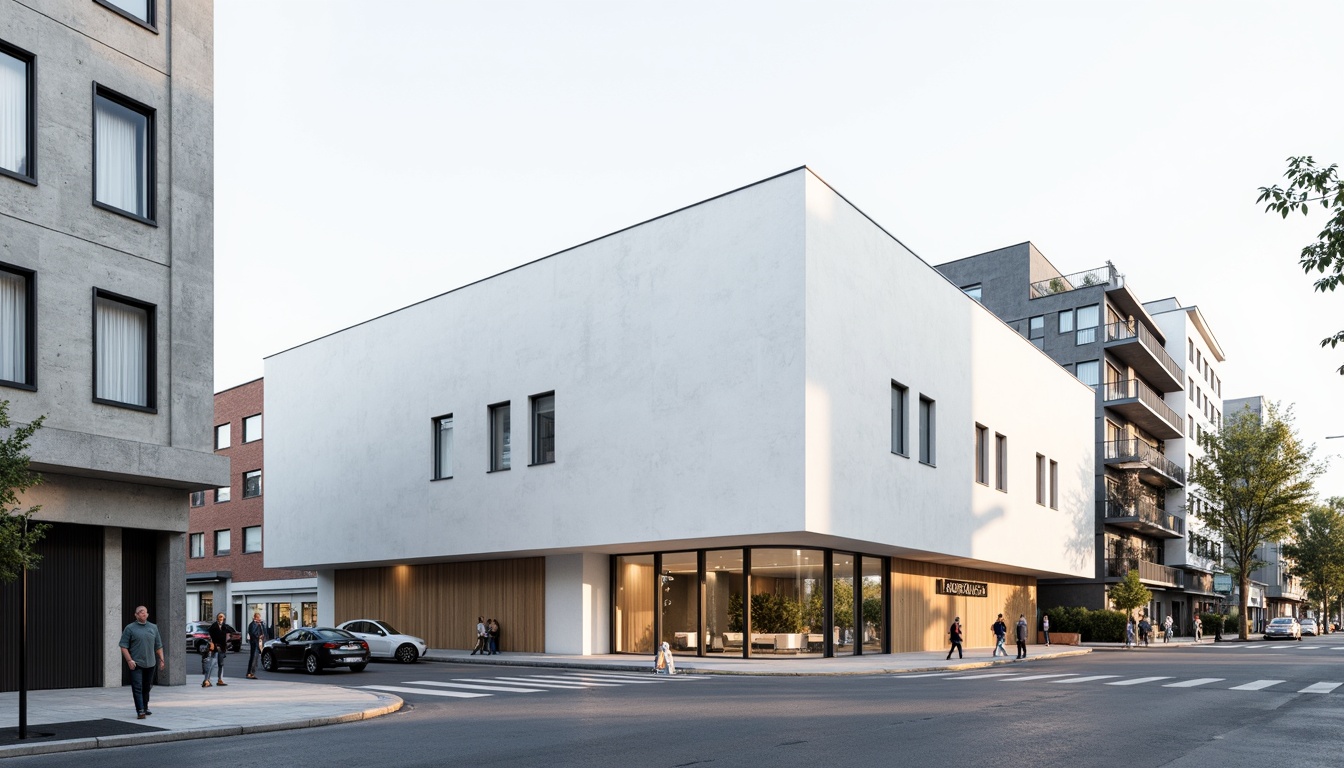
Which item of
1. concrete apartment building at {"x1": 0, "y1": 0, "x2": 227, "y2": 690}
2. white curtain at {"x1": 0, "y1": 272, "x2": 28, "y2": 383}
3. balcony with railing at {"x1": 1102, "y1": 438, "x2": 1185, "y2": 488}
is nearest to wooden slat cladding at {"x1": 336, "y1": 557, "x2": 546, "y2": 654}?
concrete apartment building at {"x1": 0, "y1": 0, "x2": 227, "y2": 690}

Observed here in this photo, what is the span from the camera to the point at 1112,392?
64375 mm

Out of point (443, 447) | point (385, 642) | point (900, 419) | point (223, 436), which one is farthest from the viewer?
point (223, 436)

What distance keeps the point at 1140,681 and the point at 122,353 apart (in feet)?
74.3

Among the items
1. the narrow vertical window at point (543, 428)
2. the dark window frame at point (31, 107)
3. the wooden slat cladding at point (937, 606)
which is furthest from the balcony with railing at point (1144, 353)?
the dark window frame at point (31, 107)

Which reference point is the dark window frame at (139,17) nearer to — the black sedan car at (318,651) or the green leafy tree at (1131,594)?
the black sedan car at (318,651)

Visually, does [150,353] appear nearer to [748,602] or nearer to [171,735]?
[171,735]

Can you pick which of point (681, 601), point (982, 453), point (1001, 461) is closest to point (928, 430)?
point (982, 453)

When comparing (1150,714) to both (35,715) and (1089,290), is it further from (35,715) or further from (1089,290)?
(1089,290)

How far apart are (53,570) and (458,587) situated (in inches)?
848

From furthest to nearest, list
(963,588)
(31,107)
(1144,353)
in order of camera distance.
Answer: (1144,353) → (963,588) → (31,107)

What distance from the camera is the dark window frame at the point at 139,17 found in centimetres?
2134

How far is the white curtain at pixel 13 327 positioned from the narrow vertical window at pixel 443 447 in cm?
2083

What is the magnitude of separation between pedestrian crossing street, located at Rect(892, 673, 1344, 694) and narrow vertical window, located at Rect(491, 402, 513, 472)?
52.7ft

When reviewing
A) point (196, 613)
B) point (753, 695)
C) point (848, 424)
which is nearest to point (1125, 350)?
point (848, 424)
